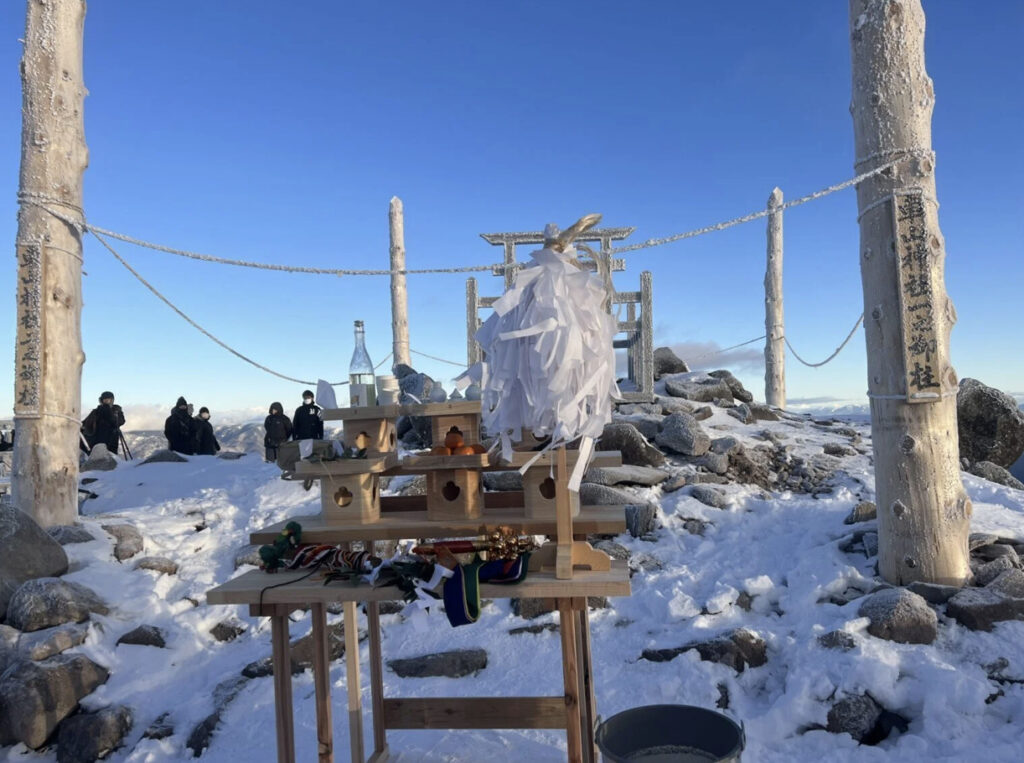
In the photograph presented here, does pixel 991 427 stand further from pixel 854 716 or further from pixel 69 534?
pixel 69 534

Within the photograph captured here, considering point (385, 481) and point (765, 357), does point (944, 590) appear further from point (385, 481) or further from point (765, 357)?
point (765, 357)

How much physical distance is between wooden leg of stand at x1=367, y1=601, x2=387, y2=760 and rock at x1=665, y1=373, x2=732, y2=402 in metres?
8.39

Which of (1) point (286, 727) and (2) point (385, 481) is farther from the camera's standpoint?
(2) point (385, 481)

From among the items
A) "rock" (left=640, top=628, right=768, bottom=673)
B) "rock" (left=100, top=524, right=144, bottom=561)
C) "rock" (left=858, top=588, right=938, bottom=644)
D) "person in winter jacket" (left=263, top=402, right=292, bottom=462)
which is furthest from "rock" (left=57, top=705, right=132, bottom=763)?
"person in winter jacket" (left=263, top=402, right=292, bottom=462)

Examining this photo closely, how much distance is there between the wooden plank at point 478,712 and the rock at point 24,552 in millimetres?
3639

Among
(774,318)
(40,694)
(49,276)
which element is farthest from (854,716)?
(774,318)

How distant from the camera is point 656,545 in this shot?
6379 millimetres

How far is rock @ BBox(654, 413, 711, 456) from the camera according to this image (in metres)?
8.31

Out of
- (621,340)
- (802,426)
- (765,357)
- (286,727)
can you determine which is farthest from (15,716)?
(765,357)

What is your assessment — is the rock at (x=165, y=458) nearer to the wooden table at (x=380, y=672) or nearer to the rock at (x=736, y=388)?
the wooden table at (x=380, y=672)

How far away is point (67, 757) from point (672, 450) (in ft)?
21.2

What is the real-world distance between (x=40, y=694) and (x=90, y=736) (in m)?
0.43

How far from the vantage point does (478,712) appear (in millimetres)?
3732

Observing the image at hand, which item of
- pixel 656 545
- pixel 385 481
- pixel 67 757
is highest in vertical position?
pixel 385 481
